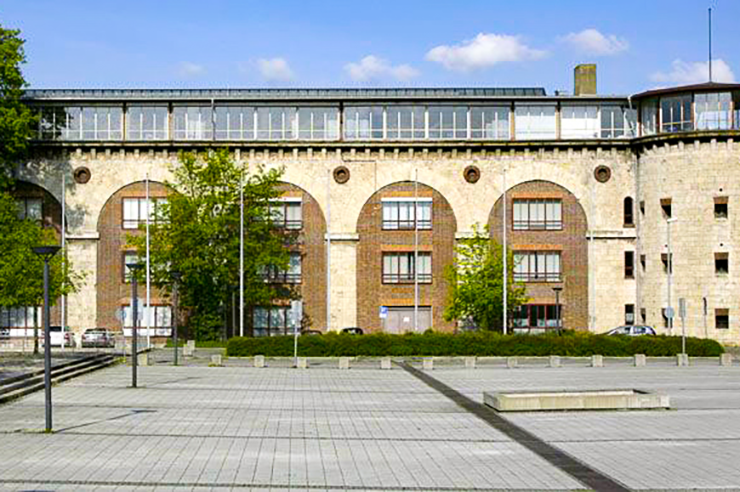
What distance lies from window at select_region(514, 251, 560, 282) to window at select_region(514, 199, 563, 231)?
5.34 feet

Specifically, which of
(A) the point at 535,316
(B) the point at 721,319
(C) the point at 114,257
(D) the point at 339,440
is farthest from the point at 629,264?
(D) the point at 339,440

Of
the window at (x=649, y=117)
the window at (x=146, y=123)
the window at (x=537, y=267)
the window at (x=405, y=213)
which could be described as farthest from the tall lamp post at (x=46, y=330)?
the window at (x=649, y=117)

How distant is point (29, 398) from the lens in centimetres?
3331

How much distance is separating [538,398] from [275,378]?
15.0 meters

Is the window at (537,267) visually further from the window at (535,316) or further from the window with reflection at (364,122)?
the window with reflection at (364,122)

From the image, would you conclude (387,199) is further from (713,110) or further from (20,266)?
(20,266)

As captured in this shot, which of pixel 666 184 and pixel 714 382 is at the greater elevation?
pixel 666 184

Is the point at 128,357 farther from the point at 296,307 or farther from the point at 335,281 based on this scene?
the point at 335,281

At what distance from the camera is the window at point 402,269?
70.2 m

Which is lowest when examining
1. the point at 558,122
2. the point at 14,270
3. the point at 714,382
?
the point at 714,382

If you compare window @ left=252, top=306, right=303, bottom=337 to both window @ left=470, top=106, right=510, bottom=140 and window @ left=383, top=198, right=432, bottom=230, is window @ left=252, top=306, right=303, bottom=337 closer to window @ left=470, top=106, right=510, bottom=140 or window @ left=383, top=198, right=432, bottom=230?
window @ left=383, top=198, right=432, bottom=230

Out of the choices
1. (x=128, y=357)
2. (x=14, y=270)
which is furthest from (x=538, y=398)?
(x=14, y=270)

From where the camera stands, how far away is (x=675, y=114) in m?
68.3

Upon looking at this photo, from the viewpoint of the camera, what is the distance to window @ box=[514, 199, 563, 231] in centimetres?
7062
